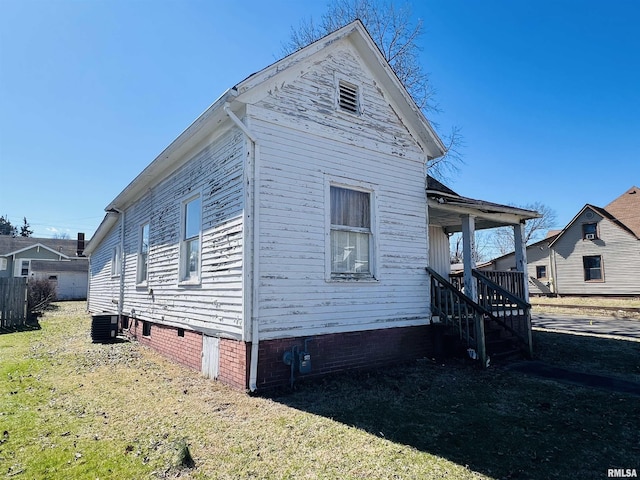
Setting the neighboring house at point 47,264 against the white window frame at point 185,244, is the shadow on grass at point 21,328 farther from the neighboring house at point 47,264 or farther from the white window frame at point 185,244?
the neighboring house at point 47,264

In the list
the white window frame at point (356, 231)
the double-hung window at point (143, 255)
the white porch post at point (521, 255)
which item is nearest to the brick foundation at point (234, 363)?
the white window frame at point (356, 231)

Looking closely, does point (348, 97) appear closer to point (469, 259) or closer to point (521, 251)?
point (469, 259)

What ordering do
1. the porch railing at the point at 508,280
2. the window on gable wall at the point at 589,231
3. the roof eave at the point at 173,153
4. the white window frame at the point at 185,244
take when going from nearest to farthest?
the roof eave at the point at 173,153, the white window frame at the point at 185,244, the porch railing at the point at 508,280, the window on gable wall at the point at 589,231

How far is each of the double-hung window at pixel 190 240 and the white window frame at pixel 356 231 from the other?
2.72 m

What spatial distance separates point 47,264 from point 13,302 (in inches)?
978

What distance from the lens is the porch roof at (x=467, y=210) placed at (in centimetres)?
841

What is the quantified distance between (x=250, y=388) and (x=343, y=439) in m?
1.99

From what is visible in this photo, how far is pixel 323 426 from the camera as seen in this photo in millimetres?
4535

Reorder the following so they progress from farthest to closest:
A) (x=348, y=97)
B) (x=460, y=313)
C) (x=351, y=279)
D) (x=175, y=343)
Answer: (x=175, y=343) → (x=348, y=97) → (x=460, y=313) → (x=351, y=279)

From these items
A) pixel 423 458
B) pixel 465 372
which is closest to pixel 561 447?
pixel 423 458

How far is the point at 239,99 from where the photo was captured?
242 inches

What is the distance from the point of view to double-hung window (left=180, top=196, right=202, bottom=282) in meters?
8.02

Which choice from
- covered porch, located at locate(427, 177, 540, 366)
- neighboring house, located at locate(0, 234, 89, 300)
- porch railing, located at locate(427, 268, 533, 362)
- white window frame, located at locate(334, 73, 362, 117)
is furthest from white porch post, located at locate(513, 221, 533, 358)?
neighboring house, located at locate(0, 234, 89, 300)

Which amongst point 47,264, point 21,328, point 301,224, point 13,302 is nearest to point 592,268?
point 301,224
